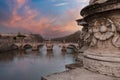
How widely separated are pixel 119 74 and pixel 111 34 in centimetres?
66

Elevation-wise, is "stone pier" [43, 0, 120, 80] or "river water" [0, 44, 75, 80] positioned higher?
"stone pier" [43, 0, 120, 80]

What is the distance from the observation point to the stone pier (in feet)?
8.46

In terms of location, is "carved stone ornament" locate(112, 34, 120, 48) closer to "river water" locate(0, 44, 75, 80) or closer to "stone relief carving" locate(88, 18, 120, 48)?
"stone relief carving" locate(88, 18, 120, 48)

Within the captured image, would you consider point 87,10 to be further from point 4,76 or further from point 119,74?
point 4,76

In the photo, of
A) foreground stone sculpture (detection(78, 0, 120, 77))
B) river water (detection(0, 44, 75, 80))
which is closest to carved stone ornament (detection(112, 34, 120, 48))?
foreground stone sculpture (detection(78, 0, 120, 77))

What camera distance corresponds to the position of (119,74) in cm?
253

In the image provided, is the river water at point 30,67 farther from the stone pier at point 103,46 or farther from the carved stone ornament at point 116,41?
the carved stone ornament at point 116,41

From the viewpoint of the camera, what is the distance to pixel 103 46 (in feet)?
9.22

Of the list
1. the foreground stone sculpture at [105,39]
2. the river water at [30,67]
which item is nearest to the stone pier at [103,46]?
the foreground stone sculpture at [105,39]

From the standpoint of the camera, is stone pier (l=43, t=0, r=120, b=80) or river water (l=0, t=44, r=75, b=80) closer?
stone pier (l=43, t=0, r=120, b=80)

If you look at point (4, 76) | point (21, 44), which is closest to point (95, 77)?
point (4, 76)

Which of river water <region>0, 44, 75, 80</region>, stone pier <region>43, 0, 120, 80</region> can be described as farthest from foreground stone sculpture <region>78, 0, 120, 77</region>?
river water <region>0, 44, 75, 80</region>

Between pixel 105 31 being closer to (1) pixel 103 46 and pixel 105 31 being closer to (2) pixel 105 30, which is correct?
(2) pixel 105 30

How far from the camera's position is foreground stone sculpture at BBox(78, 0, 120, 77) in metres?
2.59
